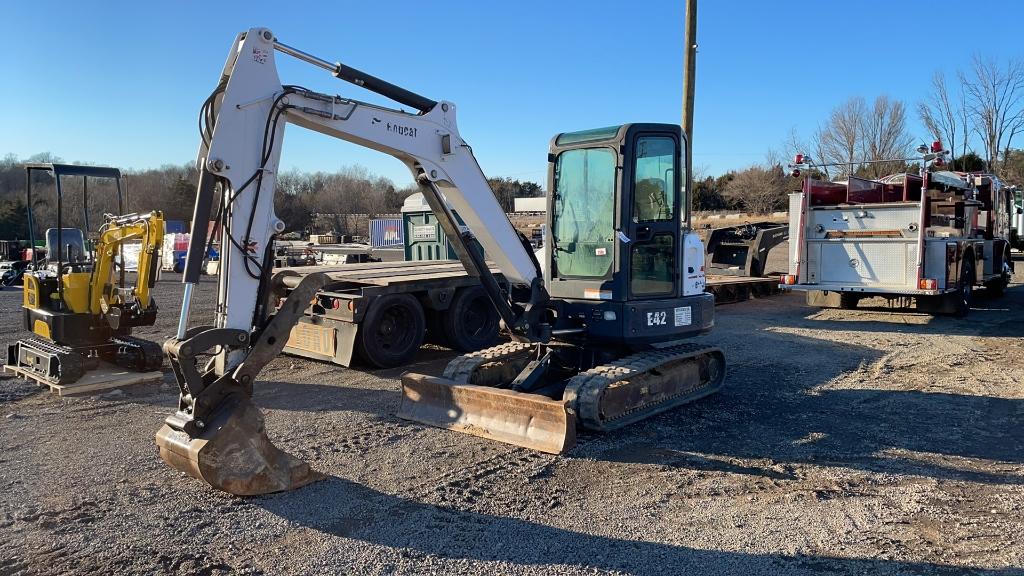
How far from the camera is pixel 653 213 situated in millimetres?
6895

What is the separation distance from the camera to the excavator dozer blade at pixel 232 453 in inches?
181

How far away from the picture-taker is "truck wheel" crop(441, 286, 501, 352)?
10.3 m

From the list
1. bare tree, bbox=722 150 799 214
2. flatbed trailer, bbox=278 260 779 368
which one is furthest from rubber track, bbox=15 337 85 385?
bare tree, bbox=722 150 799 214

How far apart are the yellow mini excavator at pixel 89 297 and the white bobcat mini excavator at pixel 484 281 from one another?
9.42 ft

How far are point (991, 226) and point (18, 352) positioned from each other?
1796cm

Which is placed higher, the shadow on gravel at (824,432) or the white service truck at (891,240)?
the white service truck at (891,240)

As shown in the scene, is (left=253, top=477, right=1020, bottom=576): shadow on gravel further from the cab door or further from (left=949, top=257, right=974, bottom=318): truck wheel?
(left=949, top=257, right=974, bottom=318): truck wheel

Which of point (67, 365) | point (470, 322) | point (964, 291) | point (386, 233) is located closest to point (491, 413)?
point (470, 322)

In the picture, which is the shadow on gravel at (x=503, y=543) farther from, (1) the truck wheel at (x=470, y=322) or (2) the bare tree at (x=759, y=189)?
(2) the bare tree at (x=759, y=189)

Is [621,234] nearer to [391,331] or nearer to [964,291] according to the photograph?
[391,331]

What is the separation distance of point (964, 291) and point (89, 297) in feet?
47.5

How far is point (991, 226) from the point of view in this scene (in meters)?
16.1

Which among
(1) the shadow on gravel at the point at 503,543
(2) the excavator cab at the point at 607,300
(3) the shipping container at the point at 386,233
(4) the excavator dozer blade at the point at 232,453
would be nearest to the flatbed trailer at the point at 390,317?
(2) the excavator cab at the point at 607,300

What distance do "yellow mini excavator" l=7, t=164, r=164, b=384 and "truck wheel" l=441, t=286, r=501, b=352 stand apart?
3662mm
